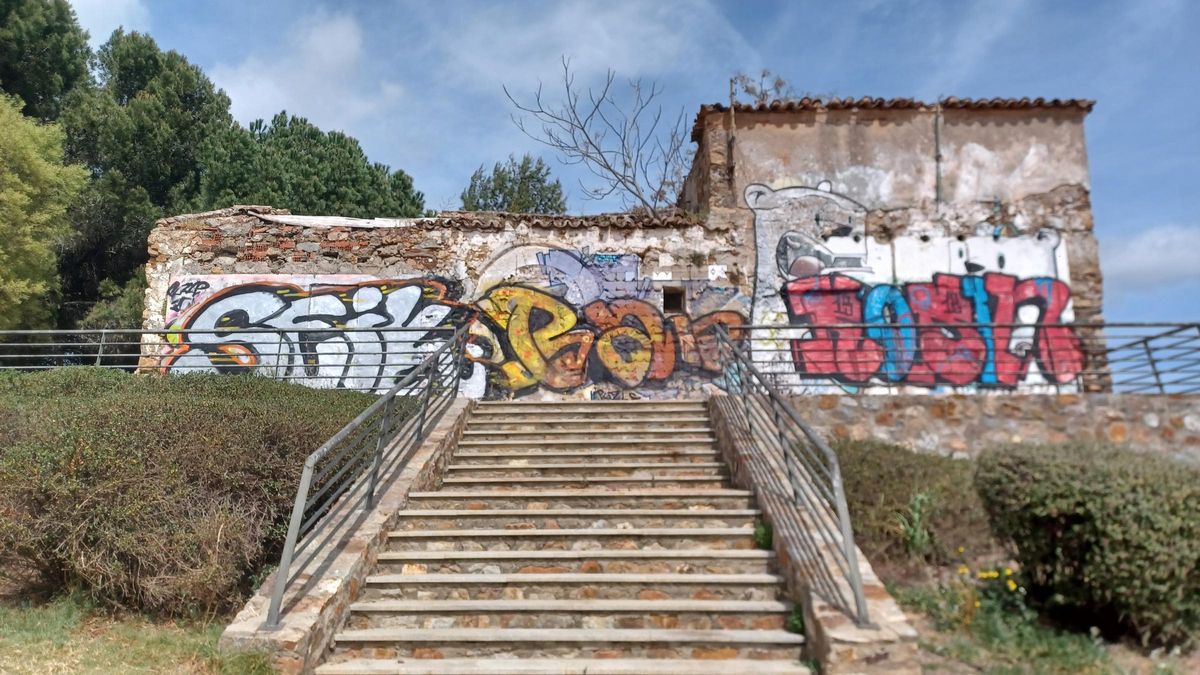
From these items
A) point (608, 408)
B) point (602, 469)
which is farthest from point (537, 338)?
point (602, 469)

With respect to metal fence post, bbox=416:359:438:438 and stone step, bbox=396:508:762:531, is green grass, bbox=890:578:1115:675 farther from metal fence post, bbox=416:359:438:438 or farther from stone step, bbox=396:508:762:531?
metal fence post, bbox=416:359:438:438

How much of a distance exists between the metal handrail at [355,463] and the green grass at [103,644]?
466mm

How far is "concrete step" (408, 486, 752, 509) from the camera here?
6340 mm

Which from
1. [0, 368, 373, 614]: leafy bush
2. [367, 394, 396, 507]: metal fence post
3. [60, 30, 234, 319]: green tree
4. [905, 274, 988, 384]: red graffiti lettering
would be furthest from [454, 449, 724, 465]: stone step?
[60, 30, 234, 319]: green tree

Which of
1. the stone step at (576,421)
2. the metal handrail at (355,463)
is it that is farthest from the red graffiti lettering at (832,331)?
the metal handrail at (355,463)

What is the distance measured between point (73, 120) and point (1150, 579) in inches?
1068

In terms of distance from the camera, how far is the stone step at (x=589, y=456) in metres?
7.48

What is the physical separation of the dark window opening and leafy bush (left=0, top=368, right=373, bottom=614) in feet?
21.6

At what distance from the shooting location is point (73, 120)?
72.7ft

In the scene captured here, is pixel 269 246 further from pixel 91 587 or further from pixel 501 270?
pixel 91 587

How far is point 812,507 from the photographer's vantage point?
5.11m

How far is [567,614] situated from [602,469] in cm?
235

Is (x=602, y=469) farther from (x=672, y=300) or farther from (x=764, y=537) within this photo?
(x=672, y=300)

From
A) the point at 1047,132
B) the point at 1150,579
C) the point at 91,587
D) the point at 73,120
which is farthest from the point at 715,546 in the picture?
the point at 73,120
